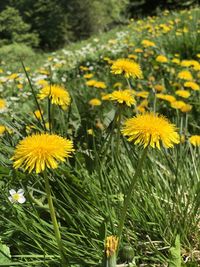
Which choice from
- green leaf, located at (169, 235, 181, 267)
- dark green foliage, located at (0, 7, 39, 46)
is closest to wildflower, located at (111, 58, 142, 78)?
green leaf, located at (169, 235, 181, 267)

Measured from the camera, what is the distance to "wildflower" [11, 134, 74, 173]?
84 cm

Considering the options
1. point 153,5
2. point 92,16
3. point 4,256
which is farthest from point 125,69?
point 92,16

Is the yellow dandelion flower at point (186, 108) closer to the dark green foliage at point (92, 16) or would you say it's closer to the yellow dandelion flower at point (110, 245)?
the yellow dandelion flower at point (110, 245)

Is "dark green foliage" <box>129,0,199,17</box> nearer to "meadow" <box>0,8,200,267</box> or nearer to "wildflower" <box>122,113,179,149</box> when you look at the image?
"meadow" <box>0,8,200,267</box>

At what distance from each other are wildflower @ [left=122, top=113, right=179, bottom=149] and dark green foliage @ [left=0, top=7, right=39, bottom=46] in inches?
629

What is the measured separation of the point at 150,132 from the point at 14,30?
55.3 feet

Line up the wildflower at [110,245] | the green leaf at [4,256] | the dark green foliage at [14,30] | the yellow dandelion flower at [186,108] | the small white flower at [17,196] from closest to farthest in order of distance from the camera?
the wildflower at [110,245], the green leaf at [4,256], the small white flower at [17,196], the yellow dandelion flower at [186,108], the dark green foliage at [14,30]

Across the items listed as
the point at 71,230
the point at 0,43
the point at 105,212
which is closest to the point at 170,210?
the point at 105,212

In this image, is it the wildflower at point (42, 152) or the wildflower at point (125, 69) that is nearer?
the wildflower at point (42, 152)

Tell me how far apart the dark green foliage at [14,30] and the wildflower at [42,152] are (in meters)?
16.0

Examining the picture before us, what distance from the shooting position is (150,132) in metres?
0.90

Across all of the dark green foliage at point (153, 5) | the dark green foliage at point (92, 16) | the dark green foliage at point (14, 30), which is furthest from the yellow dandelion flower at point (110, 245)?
the dark green foliage at point (14, 30)

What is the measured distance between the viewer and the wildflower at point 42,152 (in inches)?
33.2

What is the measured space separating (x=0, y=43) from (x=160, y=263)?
16.1m
